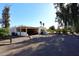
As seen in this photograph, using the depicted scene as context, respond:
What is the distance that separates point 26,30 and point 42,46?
1.72 ft

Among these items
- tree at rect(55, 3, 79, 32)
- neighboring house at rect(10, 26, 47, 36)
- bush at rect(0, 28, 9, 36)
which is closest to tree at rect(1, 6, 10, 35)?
bush at rect(0, 28, 9, 36)

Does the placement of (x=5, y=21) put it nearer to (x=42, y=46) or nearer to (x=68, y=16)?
(x=42, y=46)

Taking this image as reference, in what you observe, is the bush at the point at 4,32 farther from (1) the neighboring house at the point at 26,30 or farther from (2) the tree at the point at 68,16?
(2) the tree at the point at 68,16

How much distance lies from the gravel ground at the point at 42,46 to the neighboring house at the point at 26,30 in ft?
0.32

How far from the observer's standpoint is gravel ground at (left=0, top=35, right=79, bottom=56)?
5191 mm

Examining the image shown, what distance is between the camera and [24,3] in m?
5.14

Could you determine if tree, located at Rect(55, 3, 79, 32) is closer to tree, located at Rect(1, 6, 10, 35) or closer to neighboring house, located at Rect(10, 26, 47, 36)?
neighboring house, located at Rect(10, 26, 47, 36)

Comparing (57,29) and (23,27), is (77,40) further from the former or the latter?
(23,27)

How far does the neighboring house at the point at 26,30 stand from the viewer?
5.36m

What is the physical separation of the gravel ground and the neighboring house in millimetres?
99

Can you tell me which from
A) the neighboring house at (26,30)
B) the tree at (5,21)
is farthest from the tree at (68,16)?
the tree at (5,21)

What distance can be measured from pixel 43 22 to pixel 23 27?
0.47 m

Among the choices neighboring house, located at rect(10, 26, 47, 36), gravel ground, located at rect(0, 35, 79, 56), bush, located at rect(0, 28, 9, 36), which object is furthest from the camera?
bush, located at rect(0, 28, 9, 36)

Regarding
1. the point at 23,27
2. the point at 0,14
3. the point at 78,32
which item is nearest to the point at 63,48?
the point at 78,32
